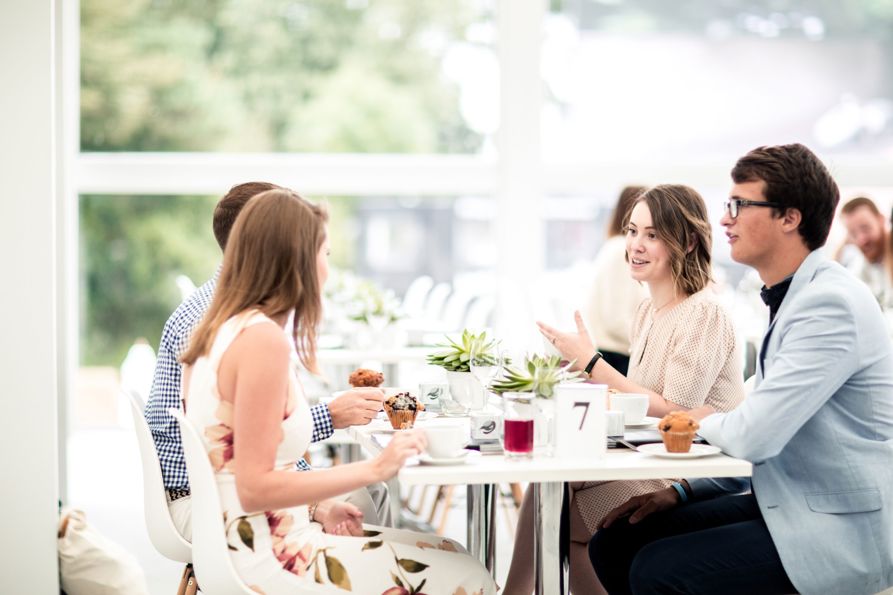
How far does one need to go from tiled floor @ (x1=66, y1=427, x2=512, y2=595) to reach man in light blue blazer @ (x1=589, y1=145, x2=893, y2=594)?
1.74m

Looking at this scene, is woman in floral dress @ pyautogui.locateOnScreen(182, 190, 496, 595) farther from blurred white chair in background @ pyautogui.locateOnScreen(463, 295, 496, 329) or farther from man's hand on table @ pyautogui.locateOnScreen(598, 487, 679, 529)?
blurred white chair in background @ pyautogui.locateOnScreen(463, 295, 496, 329)

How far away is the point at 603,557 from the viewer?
2.70 metres

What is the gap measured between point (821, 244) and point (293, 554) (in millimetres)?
1304

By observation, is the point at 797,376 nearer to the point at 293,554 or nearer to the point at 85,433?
the point at 293,554

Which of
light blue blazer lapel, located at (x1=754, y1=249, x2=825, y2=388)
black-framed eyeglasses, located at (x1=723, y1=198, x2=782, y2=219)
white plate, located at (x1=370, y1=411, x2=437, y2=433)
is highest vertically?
black-framed eyeglasses, located at (x1=723, y1=198, x2=782, y2=219)

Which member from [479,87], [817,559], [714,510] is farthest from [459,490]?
[817,559]

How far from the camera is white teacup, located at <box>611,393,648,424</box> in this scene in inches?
99.5

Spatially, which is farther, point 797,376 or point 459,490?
point 459,490

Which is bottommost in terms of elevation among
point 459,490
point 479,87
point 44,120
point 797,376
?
point 459,490

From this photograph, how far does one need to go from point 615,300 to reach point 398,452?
2808 mm

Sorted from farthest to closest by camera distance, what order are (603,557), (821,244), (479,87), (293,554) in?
(479,87)
(603,557)
(821,244)
(293,554)

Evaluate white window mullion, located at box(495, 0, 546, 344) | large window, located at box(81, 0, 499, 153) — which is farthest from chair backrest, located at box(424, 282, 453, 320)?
large window, located at box(81, 0, 499, 153)

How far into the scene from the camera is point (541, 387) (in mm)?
2246

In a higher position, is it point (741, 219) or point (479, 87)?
point (479, 87)
